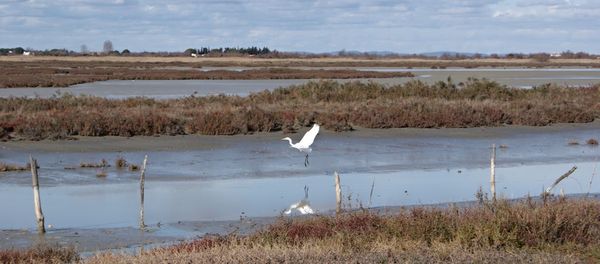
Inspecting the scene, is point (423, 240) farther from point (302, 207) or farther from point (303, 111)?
point (303, 111)


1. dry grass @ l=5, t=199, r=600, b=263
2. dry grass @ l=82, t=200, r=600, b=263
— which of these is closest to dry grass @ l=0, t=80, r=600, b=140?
dry grass @ l=82, t=200, r=600, b=263

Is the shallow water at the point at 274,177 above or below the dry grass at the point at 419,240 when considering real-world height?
below

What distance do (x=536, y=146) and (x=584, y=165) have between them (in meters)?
4.68

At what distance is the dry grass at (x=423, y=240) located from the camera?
32.1ft

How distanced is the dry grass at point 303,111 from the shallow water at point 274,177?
1.43 metres

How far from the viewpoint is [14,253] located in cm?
1113

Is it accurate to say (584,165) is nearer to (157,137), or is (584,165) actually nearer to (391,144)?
(391,144)

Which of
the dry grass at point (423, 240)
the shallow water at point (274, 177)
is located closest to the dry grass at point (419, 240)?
the dry grass at point (423, 240)

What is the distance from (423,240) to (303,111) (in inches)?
867

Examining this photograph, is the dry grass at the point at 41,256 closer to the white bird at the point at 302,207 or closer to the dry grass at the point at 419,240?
the dry grass at the point at 419,240

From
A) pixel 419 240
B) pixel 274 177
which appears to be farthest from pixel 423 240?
pixel 274 177

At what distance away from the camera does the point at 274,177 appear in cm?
2159

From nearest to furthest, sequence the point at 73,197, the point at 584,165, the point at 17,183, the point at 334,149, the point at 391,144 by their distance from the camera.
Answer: the point at 73,197 < the point at 17,183 < the point at 584,165 < the point at 334,149 < the point at 391,144

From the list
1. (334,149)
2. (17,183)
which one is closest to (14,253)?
(17,183)
